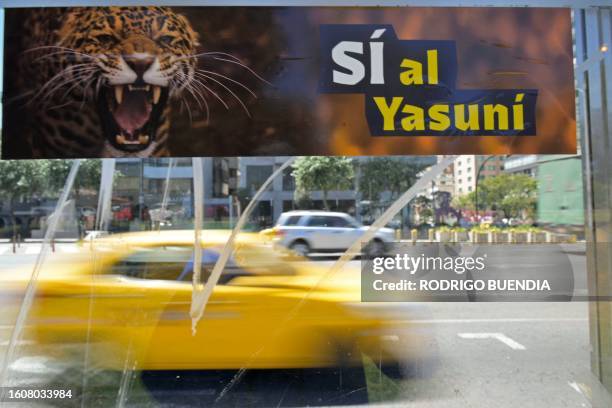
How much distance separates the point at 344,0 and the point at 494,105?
1.01m

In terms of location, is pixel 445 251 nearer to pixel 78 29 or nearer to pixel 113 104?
pixel 113 104

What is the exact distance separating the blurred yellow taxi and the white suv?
0.14 m

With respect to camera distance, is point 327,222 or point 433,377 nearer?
point 327,222

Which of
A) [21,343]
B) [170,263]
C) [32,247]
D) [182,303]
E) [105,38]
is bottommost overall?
[21,343]

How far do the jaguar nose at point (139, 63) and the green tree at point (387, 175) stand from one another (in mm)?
1308

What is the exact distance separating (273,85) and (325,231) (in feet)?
2.83

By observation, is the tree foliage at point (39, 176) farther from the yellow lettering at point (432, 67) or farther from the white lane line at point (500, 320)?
the white lane line at point (500, 320)

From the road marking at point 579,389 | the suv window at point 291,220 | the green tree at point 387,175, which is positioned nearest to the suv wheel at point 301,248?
the suv window at point 291,220

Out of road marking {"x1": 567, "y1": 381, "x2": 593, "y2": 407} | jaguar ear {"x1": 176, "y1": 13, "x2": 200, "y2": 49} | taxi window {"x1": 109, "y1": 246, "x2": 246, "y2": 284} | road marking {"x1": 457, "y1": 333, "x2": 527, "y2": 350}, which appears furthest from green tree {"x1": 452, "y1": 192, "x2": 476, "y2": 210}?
road marking {"x1": 457, "y1": 333, "x2": 527, "y2": 350}

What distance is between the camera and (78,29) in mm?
2576

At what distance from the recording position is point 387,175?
8.48 ft

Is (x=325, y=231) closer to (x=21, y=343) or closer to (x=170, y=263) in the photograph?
(x=170, y=263)

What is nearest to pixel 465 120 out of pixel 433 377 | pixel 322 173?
pixel 322 173

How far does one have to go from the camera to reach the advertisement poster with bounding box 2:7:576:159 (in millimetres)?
2564
